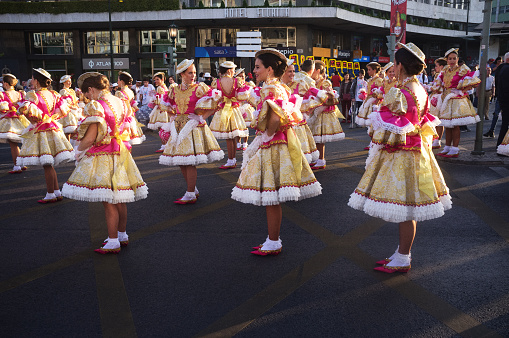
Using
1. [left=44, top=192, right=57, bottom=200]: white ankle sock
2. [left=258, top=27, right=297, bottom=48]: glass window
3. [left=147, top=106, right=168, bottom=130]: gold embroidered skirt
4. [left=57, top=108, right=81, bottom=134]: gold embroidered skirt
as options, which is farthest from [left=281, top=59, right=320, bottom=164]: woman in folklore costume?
[left=258, top=27, right=297, bottom=48]: glass window

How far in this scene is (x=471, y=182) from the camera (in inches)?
305

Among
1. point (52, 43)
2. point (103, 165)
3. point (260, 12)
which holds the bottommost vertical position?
point (103, 165)

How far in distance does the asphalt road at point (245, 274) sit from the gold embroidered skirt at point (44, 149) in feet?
2.26

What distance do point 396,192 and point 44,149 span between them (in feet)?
18.2

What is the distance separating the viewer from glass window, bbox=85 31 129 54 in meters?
40.9

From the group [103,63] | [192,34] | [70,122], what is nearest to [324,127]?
[70,122]

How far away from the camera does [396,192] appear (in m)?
3.99

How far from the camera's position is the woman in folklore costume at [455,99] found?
9.20 metres

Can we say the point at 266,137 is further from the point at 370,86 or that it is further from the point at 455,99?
the point at 370,86

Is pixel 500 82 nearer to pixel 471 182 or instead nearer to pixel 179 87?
pixel 471 182

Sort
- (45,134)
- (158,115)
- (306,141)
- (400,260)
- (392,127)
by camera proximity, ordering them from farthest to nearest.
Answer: (158,115) → (306,141) → (45,134) → (400,260) → (392,127)

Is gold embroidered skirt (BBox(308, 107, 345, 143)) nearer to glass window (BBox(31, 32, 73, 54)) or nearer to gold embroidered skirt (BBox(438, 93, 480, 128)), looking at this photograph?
gold embroidered skirt (BBox(438, 93, 480, 128))

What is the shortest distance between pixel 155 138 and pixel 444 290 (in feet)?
39.6

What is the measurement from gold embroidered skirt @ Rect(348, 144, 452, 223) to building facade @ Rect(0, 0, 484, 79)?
3274cm
